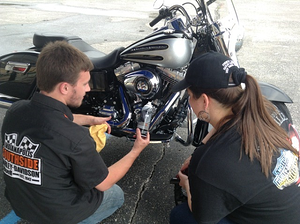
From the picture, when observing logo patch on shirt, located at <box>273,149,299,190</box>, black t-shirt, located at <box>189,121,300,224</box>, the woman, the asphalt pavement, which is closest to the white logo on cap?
the woman

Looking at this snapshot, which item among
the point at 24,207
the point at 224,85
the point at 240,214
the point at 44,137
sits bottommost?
the point at 24,207

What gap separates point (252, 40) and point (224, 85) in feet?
20.4

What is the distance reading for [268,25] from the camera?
828 centimetres

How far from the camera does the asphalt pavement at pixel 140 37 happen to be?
238cm

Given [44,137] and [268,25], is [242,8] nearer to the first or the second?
[268,25]

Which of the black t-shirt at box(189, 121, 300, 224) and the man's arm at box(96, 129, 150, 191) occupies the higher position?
the black t-shirt at box(189, 121, 300, 224)

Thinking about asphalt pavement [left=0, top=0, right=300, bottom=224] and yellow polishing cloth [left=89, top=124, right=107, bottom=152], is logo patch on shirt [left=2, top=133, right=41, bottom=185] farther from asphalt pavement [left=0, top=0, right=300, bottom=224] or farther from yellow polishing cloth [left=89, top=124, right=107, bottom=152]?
asphalt pavement [left=0, top=0, right=300, bottom=224]

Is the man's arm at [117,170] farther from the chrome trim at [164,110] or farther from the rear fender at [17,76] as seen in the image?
the rear fender at [17,76]

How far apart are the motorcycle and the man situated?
779mm

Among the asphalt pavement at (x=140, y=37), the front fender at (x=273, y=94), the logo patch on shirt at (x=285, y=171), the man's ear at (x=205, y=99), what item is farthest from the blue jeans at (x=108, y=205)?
the front fender at (x=273, y=94)

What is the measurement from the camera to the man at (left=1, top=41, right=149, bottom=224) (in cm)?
139

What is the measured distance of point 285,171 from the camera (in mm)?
1316

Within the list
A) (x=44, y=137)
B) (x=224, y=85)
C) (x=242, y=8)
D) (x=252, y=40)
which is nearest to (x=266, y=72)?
(x=252, y=40)

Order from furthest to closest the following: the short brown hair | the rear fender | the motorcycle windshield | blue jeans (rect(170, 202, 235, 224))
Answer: the rear fender
the motorcycle windshield
blue jeans (rect(170, 202, 235, 224))
the short brown hair
